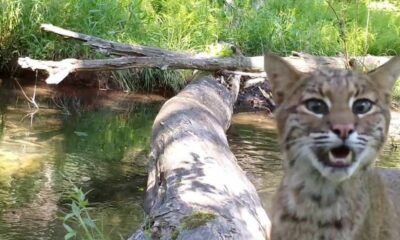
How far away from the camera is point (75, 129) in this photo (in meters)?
10.1

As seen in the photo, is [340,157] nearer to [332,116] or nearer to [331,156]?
[331,156]

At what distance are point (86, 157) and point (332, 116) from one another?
5.74 metres

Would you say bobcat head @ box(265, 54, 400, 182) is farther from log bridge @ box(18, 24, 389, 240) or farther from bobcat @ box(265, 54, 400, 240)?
log bridge @ box(18, 24, 389, 240)

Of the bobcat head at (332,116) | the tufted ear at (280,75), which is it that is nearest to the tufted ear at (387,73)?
the bobcat head at (332,116)

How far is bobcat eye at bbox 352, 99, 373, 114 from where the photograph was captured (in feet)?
11.4

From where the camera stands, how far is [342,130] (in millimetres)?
3238

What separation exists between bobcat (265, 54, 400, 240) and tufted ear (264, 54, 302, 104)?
0.03 meters

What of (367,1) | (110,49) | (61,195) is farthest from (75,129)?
(367,1)

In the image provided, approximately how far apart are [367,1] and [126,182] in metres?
12.8

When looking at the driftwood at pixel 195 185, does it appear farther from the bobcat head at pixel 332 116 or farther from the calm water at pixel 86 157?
the bobcat head at pixel 332 116

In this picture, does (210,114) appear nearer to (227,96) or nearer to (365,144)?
(227,96)

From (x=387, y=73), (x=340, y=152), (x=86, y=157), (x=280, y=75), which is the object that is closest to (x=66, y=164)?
(x=86, y=157)

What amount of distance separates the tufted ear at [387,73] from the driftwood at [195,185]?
1348mm

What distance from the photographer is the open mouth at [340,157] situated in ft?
10.9
